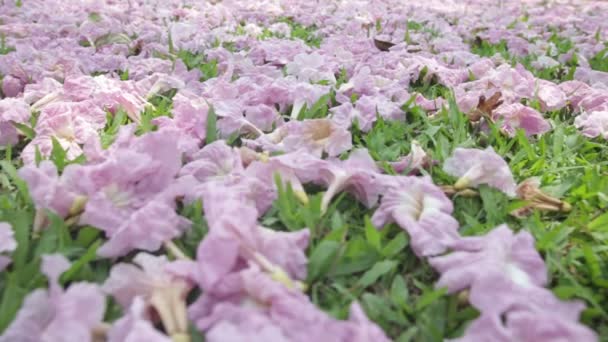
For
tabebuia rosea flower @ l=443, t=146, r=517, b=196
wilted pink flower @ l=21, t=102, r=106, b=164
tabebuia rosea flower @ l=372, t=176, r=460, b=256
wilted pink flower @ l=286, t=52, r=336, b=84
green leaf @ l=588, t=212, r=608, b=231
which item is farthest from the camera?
wilted pink flower @ l=286, t=52, r=336, b=84

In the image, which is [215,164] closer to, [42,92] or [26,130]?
[26,130]

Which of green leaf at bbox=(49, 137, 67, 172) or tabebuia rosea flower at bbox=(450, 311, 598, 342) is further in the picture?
green leaf at bbox=(49, 137, 67, 172)

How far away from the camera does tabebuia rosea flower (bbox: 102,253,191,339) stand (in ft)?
3.29

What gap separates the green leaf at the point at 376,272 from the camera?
1.18m

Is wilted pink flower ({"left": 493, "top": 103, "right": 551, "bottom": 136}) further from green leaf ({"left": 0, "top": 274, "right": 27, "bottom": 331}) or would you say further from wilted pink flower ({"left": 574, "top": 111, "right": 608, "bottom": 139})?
green leaf ({"left": 0, "top": 274, "right": 27, "bottom": 331})

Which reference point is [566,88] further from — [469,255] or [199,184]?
[199,184]

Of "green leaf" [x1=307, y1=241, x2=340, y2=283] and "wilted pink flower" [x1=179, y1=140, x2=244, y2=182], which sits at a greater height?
"wilted pink flower" [x1=179, y1=140, x2=244, y2=182]

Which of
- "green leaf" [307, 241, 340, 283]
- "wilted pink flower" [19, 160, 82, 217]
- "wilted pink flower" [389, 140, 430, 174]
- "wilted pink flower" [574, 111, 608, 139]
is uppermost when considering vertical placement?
"wilted pink flower" [19, 160, 82, 217]

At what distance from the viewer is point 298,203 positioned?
4.60ft

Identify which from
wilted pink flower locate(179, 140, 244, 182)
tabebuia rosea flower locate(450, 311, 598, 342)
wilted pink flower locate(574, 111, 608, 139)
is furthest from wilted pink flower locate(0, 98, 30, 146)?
wilted pink flower locate(574, 111, 608, 139)

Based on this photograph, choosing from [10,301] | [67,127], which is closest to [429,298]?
[10,301]

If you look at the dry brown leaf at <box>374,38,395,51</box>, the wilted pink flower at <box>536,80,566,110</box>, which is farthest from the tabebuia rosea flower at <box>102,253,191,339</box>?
the dry brown leaf at <box>374,38,395,51</box>

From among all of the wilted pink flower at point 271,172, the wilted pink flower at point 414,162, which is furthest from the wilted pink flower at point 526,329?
the wilted pink flower at point 414,162

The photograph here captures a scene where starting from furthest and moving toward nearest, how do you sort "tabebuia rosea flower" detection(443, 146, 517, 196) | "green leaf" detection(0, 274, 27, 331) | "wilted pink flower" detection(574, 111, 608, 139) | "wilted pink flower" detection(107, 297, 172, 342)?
"wilted pink flower" detection(574, 111, 608, 139) → "tabebuia rosea flower" detection(443, 146, 517, 196) → "green leaf" detection(0, 274, 27, 331) → "wilted pink flower" detection(107, 297, 172, 342)
